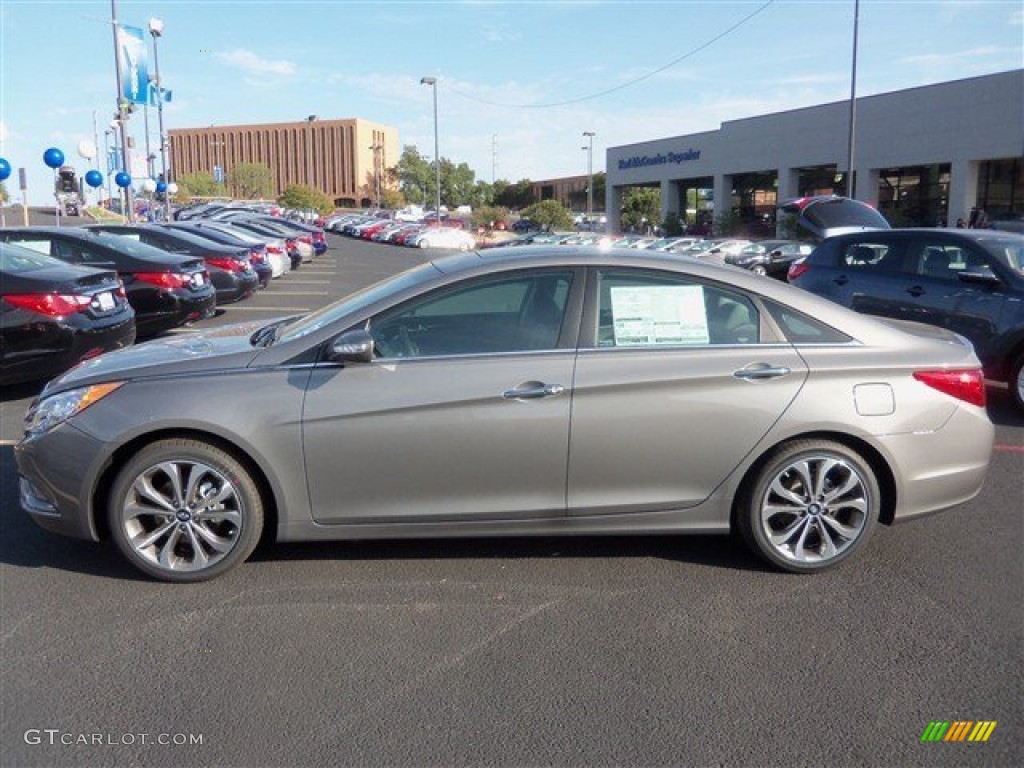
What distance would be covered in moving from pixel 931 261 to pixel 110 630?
7650mm

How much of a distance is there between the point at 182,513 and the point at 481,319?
64.1 inches

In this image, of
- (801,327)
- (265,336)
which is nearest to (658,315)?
(801,327)

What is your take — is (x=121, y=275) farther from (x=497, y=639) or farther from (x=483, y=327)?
(x=497, y=639)

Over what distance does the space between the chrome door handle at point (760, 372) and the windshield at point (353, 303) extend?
153cm

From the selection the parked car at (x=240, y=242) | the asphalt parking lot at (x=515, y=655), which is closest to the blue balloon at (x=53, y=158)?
the parked car at (x=240, y=242)

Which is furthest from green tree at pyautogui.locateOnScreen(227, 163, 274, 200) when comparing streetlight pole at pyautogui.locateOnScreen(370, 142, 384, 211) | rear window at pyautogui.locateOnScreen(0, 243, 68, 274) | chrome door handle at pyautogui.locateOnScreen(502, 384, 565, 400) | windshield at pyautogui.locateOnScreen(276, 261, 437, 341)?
chrome door handle at pyautogui.locateOnScreen(502, 384, 565, 400)

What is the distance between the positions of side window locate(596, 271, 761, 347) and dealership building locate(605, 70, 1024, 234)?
31.7 meters

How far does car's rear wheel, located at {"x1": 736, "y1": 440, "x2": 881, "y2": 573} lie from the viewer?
4.22m

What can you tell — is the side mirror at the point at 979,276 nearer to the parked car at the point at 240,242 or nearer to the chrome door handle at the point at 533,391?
the chrome door handle at the point at 533,391

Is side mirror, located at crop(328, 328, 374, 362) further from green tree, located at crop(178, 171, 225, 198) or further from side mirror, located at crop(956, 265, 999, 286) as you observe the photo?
green tree, located at crop(178, 171, 225, 198)

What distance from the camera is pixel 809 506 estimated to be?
14.0ft

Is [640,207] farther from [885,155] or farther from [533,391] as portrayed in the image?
[533,391]

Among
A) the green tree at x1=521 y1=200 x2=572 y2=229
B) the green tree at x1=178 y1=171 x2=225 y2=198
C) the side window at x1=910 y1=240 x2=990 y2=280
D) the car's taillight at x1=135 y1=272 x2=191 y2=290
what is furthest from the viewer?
the green tree at x1=178 y1=171 x2=225 y2=198

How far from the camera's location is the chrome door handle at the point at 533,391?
4.04 m
